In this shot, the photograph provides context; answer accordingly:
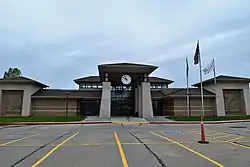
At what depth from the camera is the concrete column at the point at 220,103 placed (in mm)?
40562

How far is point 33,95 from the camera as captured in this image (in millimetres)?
40156

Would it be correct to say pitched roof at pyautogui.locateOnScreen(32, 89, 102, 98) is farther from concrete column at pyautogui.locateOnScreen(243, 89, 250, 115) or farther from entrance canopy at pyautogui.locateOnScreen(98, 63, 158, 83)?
concrete column at pyautogui.locateOnScreen(243, 89, 250, 115)

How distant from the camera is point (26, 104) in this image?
39375mm

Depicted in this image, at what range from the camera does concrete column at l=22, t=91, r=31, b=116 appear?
3912 centimetres

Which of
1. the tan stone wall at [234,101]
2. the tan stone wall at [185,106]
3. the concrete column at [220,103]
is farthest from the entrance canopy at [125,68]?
the tan stone wall at [234,101]

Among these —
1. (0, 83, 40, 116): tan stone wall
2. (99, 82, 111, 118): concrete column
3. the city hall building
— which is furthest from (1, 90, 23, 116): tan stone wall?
(99, 82, 111, 118): concrete column

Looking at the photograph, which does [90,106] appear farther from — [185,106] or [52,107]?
[185,106]

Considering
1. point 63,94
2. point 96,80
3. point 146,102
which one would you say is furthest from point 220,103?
point 63,94

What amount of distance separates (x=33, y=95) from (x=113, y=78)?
13.2 metres

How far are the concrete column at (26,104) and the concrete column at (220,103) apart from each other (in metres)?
30.1

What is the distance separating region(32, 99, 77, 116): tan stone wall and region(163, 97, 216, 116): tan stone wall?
15.7 metres

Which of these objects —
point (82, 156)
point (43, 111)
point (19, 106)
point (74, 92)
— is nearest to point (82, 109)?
point (74, 92)

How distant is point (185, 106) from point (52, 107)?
70.3 ft

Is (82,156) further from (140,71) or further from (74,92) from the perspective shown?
(74,92)
